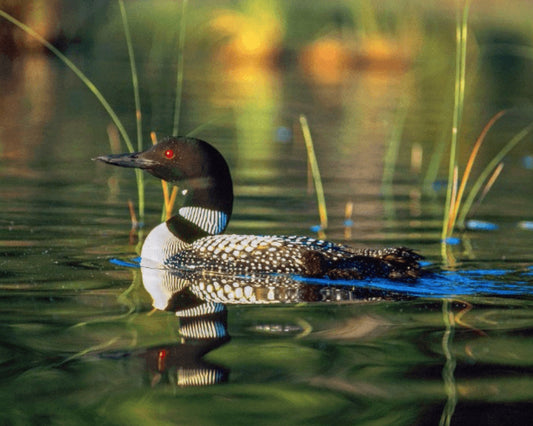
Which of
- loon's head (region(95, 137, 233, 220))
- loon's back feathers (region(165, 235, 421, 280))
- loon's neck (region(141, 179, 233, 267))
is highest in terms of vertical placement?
loon's head (region(95, 137, 233, 220))

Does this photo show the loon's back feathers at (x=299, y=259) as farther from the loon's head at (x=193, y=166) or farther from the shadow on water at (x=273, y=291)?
the loon's head at (x=193, y=166)

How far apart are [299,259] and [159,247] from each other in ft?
2.82

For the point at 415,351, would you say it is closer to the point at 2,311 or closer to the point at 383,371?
the point at 383,371

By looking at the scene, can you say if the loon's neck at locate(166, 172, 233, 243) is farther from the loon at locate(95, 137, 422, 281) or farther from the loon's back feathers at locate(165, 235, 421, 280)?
the loon's back feathers at locate(165, 235, 421, 280)

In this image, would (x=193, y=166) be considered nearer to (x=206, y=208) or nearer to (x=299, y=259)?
(x=206, y=208)

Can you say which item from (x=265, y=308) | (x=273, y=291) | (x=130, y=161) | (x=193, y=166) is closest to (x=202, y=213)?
(x=193, y=166)

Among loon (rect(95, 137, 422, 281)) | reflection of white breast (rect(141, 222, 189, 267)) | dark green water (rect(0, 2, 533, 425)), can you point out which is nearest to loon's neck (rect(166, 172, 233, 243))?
loon (rect(95, 137, 422, 281))

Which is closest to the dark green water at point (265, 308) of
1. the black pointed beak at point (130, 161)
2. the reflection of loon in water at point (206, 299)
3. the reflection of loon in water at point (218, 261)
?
the reflection of loon in water at point (206, 299)

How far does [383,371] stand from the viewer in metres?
4.18

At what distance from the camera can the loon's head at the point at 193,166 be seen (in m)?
6.53

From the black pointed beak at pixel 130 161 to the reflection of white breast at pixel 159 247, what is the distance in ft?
1.26

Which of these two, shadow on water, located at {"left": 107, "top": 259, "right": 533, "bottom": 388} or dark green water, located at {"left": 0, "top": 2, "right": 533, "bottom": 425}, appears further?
shadow on water, located at {"left": 107, "top": 259, "right": 533, "bottom": 388}

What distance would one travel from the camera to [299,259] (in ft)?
19.3

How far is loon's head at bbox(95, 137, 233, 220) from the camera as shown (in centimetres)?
653
